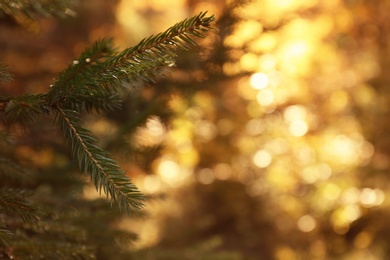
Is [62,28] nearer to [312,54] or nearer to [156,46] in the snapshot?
[312,54]

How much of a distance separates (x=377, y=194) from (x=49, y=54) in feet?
8.25

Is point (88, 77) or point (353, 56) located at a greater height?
point (353, 56)

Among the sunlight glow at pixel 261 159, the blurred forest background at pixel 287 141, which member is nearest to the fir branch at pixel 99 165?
the blurred forest background at pixel 287 141

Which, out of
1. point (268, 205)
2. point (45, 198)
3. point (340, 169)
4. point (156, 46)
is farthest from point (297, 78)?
point (156, 46)

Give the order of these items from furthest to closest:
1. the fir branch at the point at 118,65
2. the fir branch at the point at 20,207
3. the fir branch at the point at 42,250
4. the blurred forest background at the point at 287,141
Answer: the blurred forest background at the point at 287,141
the fir branch at the point at 42,250
the fir branch at the point at 20,207
the fir branch at the point at 118,65

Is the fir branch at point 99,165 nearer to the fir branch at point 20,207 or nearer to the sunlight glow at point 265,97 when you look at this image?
the fir branch at point 20,207

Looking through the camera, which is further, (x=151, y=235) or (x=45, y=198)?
(x=151, y=235)

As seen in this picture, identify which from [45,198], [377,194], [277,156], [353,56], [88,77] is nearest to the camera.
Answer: [88,77]

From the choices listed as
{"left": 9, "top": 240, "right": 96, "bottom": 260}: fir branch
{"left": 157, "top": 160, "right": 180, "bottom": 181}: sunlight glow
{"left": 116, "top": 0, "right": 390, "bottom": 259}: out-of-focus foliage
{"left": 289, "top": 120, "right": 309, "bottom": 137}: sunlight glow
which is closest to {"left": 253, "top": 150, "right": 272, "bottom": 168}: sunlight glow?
{"left": 116, "top": 0, "right": 390, "bottom": 259}: out-of-focus foliage

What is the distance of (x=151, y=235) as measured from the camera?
332cm

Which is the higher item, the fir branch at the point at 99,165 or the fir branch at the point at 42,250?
the fir branch at the point at 99,165

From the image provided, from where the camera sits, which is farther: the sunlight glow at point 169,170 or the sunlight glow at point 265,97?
the sunlight glow at point 169,170

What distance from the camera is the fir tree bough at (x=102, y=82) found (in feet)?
2.60

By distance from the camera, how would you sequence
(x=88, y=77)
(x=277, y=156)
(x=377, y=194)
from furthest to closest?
(x=277, y=156) → (x=377, y=194) → (x=88, y=77)
